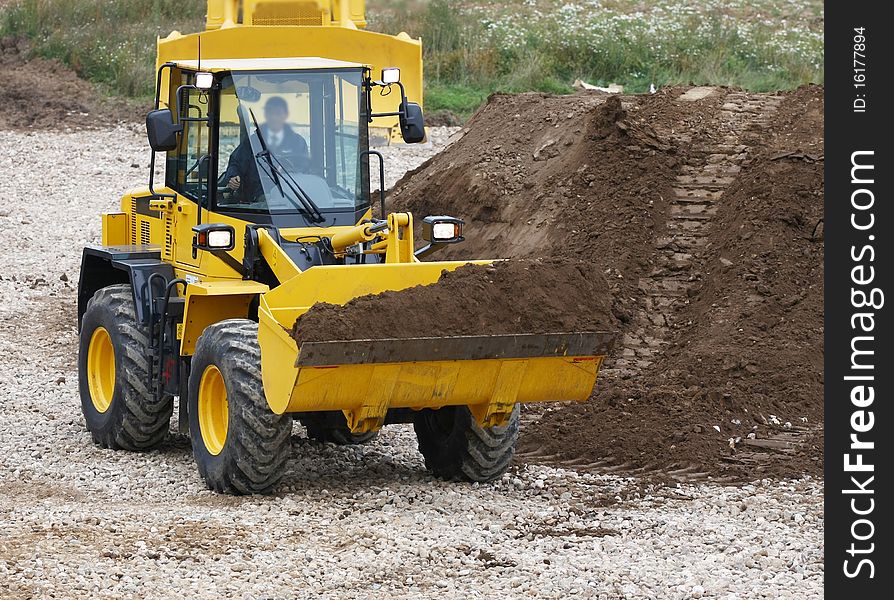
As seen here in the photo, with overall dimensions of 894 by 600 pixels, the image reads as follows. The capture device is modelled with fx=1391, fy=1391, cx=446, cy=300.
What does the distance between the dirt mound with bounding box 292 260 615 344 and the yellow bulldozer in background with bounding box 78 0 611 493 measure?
8cm

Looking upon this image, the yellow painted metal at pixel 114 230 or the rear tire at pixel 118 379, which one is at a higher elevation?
the yellow painted metal at pixel 114 230

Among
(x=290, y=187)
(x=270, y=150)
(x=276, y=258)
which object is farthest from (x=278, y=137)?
(x=276, y=258)

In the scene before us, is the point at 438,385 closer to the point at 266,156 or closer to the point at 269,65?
the point at 266,156

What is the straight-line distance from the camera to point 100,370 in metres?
9.98

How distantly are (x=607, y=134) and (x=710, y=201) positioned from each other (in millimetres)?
1471

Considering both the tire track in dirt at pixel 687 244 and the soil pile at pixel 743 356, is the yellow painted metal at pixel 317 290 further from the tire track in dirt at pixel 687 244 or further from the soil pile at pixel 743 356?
the soil pile at pixel 743 356

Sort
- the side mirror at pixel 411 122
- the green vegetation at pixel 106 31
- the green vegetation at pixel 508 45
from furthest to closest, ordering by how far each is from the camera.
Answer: the green vegetation at pixel 106 31 → the green vegetation at pixel 508 45 → the side mirror at pixel 411 122

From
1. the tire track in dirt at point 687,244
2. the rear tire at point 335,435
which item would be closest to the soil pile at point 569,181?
the tire track in dirt at point 687,244

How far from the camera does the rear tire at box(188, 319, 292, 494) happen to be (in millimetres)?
7797

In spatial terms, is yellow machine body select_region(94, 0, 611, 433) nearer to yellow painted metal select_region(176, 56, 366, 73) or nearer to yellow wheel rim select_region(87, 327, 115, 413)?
yellow painted metal select_region(176, 56, 366, 73)

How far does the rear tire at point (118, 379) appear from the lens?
30.3ft

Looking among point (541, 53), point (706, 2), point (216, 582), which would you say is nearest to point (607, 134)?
point (216, 582)

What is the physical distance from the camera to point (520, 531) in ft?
24.8

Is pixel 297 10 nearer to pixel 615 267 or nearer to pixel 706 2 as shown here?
pixel 615 267
